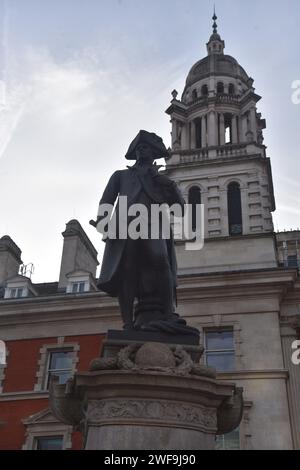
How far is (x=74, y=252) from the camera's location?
32219 millimetres

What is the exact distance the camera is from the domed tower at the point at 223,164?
2798cm

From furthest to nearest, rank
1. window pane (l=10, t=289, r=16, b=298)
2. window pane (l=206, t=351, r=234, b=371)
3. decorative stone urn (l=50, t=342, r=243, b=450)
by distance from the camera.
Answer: window pane (l=10, t=289, r=16, b=298)
window pane (l=206, t=351, r=234, b=371)
decorative stone urn (l=50, t=342, r=243, b=450)

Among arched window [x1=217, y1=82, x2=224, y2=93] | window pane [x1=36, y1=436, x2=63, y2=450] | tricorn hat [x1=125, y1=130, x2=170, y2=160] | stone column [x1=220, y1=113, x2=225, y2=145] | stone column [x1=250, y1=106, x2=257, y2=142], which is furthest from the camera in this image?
arched window [x1=217, y1=82, x2=224, y2=93]

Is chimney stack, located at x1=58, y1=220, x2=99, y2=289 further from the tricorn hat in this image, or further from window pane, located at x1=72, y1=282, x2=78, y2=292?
the tricorn hat

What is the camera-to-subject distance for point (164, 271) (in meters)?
7.41

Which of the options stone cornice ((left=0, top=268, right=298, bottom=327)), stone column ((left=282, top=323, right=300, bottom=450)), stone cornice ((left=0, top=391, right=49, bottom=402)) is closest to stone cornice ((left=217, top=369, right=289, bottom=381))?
stone column ((left=282, top=323, right=300, bottom=450))

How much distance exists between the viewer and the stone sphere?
6.25 m

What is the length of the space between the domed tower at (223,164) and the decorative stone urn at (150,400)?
21.3 meters

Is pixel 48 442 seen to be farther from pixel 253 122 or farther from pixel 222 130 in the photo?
pixel 253 122

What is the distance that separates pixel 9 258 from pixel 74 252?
4.72 m

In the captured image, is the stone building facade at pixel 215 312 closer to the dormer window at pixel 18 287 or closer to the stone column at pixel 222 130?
the dormer window at pixel 18 287

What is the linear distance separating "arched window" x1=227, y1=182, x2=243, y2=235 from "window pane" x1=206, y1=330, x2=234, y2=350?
297 inches

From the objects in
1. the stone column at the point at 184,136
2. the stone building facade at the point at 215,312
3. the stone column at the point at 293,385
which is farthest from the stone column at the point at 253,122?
the stone column at the point at 293,385

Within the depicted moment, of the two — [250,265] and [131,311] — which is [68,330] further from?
[131,311]
